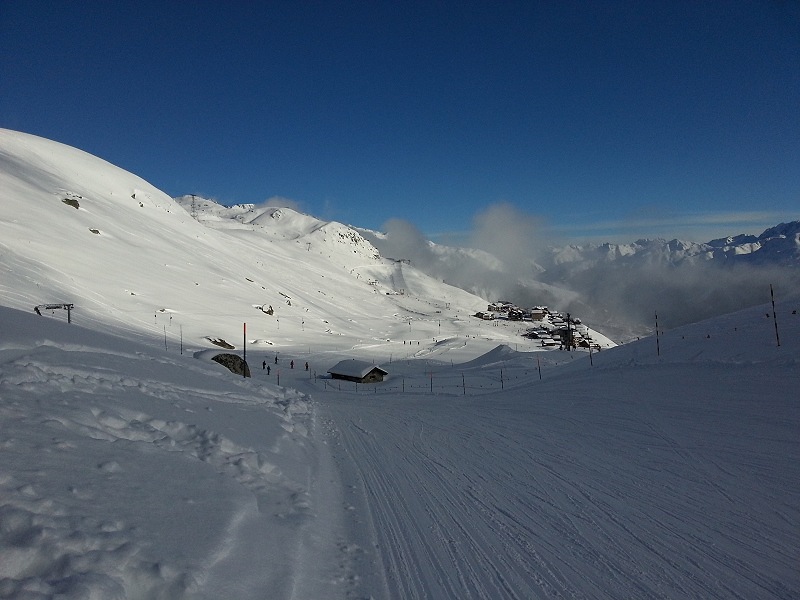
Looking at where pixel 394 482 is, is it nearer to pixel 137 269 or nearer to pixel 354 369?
pixel 354 369

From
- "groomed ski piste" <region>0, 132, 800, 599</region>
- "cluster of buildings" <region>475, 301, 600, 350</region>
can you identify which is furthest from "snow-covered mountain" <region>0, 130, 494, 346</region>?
Result: "cluster of buildings" <region>475, 301, 600, 350</region>

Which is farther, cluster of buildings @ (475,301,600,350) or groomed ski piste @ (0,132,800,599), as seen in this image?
cluster of buildings @ (475,301,600,350)

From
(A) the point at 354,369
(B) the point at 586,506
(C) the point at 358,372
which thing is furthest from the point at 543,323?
(B) the point at 586,506

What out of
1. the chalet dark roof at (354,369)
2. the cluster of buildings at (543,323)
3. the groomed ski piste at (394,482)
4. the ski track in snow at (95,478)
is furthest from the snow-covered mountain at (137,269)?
the cluster of buildings at (543,323)

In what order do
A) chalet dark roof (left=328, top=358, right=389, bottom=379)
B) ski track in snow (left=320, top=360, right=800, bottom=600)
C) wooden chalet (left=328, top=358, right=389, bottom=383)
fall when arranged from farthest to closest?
chalet dark roof (left=328, top=358, right=389, bottom=379) → wooden chalet (left=328, top=358, right=389, bottom=383) → ski track in snow (left=320, top=360, right=800, bottom=600)

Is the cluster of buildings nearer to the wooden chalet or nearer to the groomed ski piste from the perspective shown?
the wooden chalet

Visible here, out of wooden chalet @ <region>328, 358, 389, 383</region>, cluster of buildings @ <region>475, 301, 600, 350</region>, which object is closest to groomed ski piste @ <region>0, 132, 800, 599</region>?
wooden chalet @ <region>328, 358, 389, 383</region>

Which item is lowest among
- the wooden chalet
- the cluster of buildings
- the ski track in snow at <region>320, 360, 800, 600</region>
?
the ski track in snow at <region>320, 360, 800, 600</region>

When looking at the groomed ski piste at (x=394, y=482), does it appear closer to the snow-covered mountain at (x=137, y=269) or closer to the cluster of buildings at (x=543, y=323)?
the snow-covered mountain at (x=137, y=269)

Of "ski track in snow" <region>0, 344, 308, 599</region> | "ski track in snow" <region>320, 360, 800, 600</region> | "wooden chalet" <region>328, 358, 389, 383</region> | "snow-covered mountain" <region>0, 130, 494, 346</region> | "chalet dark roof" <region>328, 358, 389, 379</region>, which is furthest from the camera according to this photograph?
"snow-covered mountain" <region>0, 130, 494, 346</region>

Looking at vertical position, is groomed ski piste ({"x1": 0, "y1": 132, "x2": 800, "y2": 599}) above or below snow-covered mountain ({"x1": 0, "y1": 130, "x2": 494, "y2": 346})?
below

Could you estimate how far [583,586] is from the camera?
5316 mm

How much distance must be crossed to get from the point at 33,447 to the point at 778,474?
42.2 feet

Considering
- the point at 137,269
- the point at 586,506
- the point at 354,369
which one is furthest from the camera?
the point at 137,269
